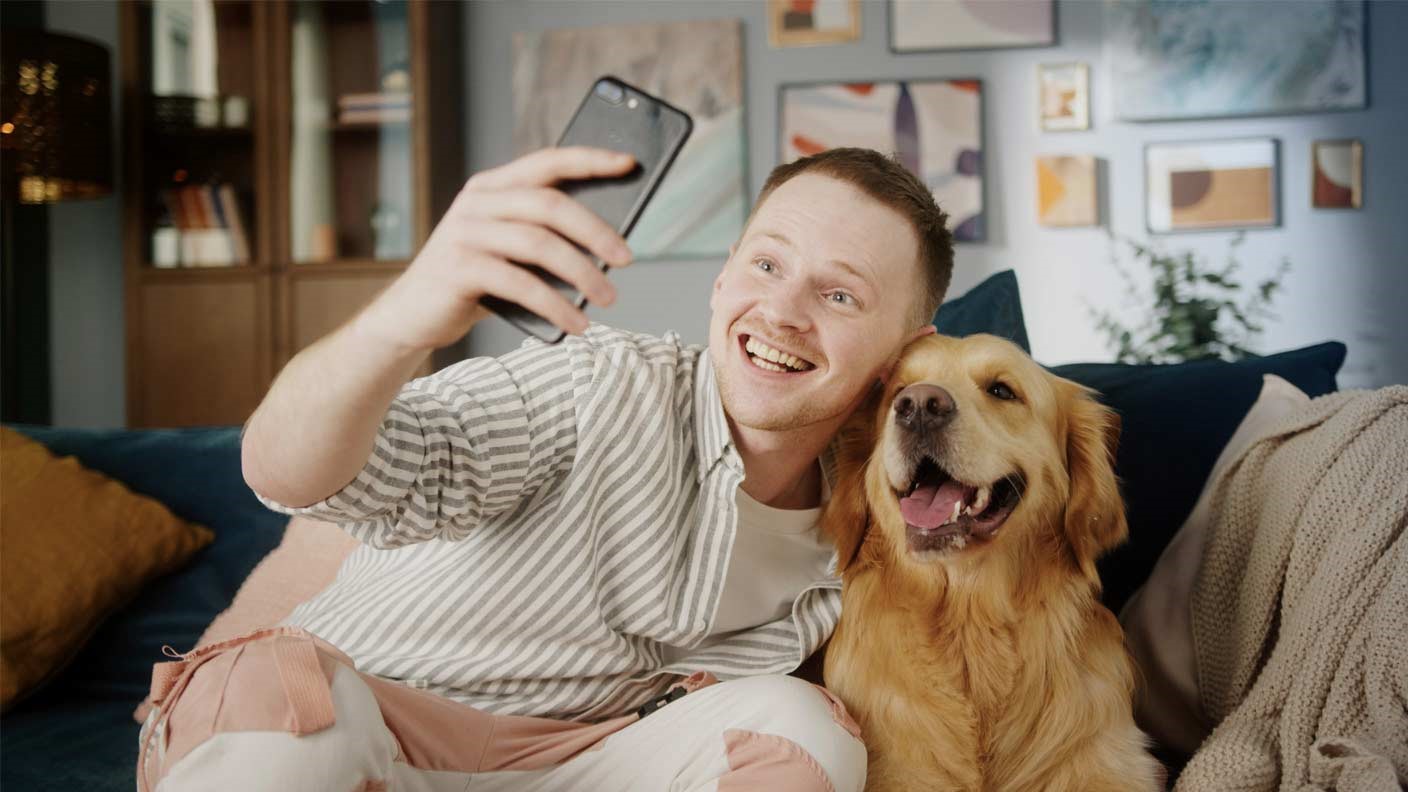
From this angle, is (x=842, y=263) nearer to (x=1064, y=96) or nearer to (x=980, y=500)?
(x=980, y=500)

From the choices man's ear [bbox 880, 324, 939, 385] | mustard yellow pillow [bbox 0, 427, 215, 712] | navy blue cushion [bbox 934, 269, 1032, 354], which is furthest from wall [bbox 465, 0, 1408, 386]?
man's ear [bbox 880, 324, 939, 385]

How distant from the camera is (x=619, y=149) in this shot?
0.76 metres

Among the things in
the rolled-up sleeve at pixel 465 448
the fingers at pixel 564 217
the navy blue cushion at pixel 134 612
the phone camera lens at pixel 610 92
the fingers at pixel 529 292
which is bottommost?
the navy blue cushion at pixel 134 612

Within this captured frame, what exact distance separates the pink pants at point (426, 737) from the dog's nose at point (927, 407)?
12.6 inches

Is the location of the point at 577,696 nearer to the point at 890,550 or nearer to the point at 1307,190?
the point at 890,550

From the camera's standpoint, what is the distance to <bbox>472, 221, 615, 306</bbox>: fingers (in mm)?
703

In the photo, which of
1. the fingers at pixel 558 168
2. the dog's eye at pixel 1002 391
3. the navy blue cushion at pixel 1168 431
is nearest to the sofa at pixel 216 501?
the navy blue cushion at pixel 1168 431

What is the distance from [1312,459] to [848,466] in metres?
0.53

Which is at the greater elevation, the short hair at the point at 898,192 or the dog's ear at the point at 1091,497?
the short hair at the point at 898,192

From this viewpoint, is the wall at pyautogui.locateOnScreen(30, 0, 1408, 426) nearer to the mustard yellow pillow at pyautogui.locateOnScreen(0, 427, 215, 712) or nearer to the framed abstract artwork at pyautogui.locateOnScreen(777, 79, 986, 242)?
the framed abstract artwork at pyautogui.locateOnScreen(777, 79, 986, 242)

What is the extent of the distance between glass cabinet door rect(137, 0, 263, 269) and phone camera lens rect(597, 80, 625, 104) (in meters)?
3.52

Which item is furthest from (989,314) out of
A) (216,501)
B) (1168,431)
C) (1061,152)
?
(1061,152)

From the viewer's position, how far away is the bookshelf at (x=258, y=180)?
3.85 metres

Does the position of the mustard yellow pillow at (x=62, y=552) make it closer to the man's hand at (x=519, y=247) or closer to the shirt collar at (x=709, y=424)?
the shirt collar at (x=709, y=424)
